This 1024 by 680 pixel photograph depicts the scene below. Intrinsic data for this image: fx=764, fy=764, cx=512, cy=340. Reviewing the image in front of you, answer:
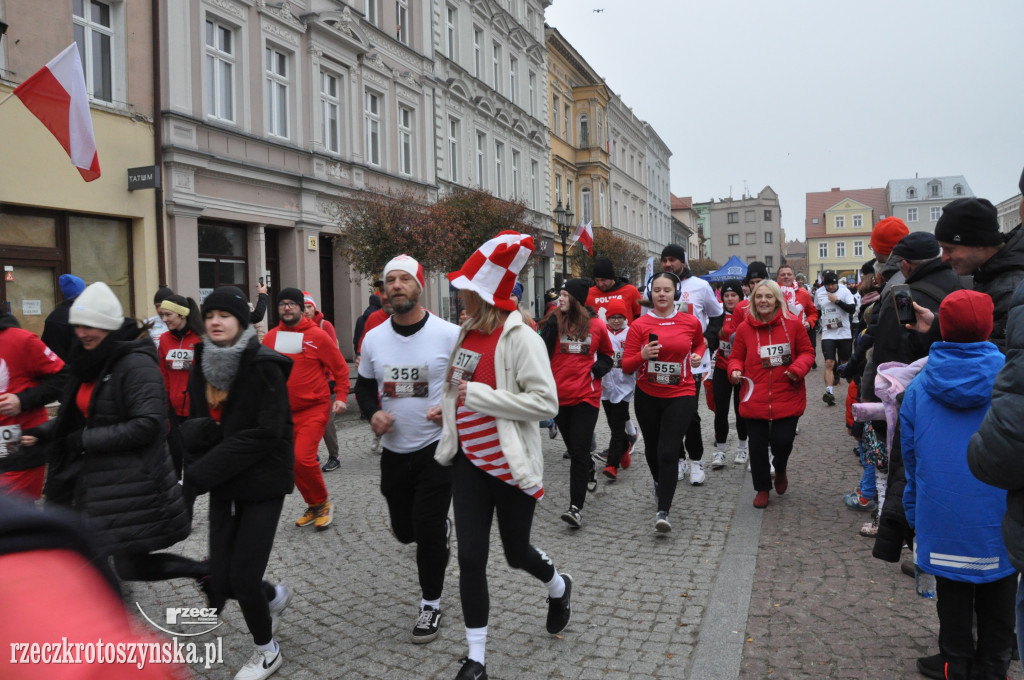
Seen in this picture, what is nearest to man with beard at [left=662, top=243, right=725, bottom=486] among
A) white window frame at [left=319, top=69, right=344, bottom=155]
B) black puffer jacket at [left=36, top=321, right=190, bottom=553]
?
black puffer jacket at [left=36, top=321, right=190, bottom=553]

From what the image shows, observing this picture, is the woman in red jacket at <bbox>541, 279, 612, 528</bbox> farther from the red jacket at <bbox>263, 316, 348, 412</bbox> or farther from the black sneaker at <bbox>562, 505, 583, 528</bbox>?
the red jacket at <bbox>263, 316, 348, 412</bbox>

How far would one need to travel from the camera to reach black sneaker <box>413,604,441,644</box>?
3.97 meters

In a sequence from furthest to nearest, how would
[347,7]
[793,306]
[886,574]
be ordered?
[347,7], [793,306], [886,574]

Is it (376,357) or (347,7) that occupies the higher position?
(347,7)

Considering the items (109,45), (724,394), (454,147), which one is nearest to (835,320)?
(724,394)

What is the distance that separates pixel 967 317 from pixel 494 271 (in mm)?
2018

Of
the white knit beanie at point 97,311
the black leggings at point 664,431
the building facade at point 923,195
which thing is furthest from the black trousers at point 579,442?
the building facade at point 923,195

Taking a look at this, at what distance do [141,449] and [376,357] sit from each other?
1263 millimetres

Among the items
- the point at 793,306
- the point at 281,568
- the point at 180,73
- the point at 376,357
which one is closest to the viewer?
the point at 376,357

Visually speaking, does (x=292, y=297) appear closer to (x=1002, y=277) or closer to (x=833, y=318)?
(x=1002, y=277)

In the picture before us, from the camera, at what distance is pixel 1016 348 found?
2.25 m

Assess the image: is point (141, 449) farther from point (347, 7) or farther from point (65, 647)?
point (347, 7)

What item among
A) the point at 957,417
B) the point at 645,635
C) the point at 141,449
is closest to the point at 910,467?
the point at 957,417

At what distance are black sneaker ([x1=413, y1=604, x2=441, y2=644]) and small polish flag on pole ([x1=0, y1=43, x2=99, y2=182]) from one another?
953 centimetres
